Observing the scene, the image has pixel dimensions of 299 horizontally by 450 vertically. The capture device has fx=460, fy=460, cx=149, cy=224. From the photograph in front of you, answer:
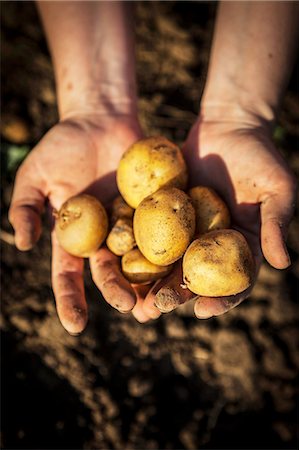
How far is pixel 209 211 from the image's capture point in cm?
286

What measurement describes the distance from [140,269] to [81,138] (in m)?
1.11

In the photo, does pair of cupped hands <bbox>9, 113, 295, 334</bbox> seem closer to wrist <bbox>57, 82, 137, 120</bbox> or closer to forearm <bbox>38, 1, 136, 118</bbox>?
wrist <bbox>57, 82, 137, 120</bbox>

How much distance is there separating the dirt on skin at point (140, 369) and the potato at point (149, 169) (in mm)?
1282

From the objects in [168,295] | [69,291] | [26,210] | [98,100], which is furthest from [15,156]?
[168,295]

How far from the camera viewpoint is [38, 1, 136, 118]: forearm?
3.63 meters

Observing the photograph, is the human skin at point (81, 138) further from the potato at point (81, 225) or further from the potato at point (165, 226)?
the potato at point (165, 226)

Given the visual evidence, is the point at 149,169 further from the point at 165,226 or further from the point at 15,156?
the point at 15,156

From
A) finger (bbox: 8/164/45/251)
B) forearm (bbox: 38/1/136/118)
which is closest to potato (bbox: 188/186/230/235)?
finger (bbox: 8/164/45/251)

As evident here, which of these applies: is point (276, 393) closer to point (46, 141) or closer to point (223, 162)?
point (223, 162)

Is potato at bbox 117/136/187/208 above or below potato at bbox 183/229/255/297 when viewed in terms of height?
above

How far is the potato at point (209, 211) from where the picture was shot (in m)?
2.86

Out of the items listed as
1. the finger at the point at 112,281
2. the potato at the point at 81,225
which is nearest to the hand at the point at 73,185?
the finger at the point at 112,281

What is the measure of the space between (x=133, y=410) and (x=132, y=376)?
0.84 ft

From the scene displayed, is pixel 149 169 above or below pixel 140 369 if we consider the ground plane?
above
